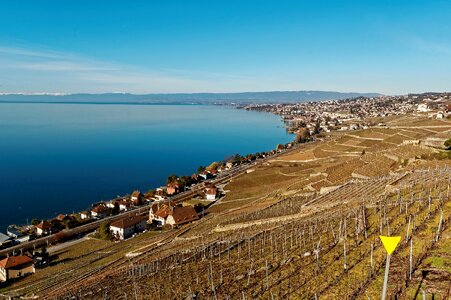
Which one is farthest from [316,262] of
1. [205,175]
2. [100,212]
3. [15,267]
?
[205,175]

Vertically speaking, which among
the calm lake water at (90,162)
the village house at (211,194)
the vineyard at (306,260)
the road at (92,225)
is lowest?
the calm lake water at (90,162)

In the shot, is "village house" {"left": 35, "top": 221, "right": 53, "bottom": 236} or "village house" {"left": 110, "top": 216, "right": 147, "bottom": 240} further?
"village house" {"left": 35, "top": 221, "right": 53, "bottom": 236}

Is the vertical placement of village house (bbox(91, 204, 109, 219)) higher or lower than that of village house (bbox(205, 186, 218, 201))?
lower

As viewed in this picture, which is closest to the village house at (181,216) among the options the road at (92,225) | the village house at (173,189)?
the road at (92,225)

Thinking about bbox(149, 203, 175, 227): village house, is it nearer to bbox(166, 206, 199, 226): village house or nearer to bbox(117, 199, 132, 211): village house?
bbox(166, 206, 199, 226): village house

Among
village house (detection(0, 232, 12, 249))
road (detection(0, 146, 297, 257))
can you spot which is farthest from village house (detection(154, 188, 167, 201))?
village house (detection(0, 232, 12, 249))

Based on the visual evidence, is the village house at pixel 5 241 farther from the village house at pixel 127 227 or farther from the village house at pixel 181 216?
the village house at pixel 181 216
